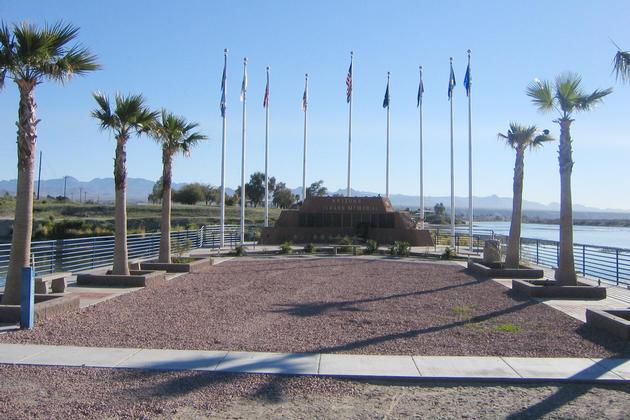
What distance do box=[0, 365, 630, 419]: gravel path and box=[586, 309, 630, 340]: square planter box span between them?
2.45 meters

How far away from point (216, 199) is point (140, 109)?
330 ft

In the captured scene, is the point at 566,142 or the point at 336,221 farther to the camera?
the point at 336,221

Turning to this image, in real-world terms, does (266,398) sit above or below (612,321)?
below

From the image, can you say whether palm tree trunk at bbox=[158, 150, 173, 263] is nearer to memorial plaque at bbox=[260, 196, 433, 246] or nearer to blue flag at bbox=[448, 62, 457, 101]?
memorial plaque at bbox=[260, 196, 433, 246]

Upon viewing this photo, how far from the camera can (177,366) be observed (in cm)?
741

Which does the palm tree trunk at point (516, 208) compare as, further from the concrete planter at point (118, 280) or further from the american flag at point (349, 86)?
the american flag at point (349, 86)

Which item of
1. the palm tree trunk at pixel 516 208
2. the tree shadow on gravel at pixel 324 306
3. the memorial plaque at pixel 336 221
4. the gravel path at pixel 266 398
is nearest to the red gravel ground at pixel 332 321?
the tree shadow on gravel at pixel 324 306

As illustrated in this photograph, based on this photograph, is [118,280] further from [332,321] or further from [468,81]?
[468,81]

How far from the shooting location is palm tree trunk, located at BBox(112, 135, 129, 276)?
50.3 feet

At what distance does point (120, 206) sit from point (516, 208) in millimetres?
11334

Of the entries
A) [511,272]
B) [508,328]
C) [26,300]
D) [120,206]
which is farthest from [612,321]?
[120,206]

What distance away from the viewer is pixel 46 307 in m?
10.3

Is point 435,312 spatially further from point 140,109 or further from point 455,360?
point 140,109

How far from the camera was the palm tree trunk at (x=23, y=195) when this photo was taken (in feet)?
34.7
